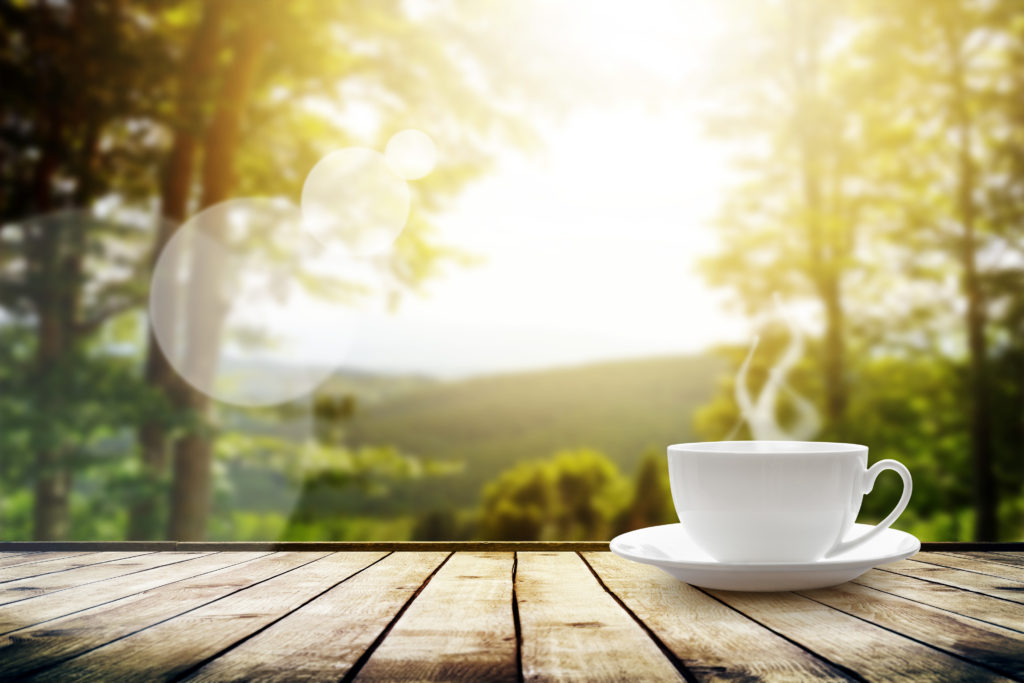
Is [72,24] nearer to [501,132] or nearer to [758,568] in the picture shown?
[501,132]

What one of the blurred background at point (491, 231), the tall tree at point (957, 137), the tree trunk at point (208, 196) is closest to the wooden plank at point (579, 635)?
the blurred background at point (491, 231)

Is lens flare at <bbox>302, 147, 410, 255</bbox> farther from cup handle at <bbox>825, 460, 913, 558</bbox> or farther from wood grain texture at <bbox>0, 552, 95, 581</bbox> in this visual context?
cup handle at <bbox>825, 460, 913, 558</bbox>

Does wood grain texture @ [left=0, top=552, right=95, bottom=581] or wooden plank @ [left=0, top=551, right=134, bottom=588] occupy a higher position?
wooden plank @ [left=0, top=551, right=134, bottom=588]

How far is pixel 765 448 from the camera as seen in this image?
0.63m

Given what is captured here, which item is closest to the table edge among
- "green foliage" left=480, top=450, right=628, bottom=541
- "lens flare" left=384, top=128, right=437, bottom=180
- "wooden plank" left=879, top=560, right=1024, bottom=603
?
"wooden plank" left=879, top=560, right=1024, bottom=603

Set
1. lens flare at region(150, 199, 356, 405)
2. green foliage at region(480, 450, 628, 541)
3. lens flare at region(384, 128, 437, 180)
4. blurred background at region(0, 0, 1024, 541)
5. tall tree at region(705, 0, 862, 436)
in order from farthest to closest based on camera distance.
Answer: green foliage at region(480, 450, 628, 541)
tall tree at region(705, 0, 862, 436)
lens flare at region(384, 128, 437, 180)
lens flare at region(150, 199, 356, 405)
blurred background at region(0, 0, 1024, 541)

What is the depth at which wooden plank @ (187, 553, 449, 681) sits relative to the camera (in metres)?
0.36

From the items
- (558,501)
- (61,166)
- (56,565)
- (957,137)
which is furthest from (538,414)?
(56,565)

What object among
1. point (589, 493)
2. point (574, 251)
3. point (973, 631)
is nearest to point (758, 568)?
point (973, 631)

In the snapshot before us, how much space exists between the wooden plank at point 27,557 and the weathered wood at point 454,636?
0.41m

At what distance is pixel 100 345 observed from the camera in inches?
184

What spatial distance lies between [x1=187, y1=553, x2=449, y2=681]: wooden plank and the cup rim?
237 millimetres

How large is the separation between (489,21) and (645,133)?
281 centimetres

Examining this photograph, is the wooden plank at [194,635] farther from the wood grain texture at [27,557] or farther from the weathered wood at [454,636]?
the wood grain texture at [27,557]
